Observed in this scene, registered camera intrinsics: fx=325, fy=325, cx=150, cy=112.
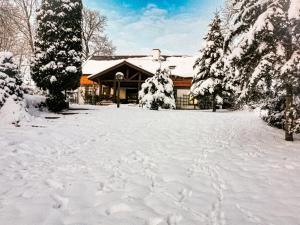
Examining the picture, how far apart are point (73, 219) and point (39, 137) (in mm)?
5386

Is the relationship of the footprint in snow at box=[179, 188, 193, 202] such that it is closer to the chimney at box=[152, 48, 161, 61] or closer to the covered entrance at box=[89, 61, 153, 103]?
the covered entrance at box=[89, 61, 153, 103]

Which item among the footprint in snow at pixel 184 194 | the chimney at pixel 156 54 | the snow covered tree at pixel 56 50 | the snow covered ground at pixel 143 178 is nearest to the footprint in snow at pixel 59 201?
the snow covered ground at pixel 143 178

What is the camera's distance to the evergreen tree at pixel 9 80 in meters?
11.6

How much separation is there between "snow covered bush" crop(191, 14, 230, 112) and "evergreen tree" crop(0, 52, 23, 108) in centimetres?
1577

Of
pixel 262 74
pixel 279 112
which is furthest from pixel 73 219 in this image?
pixel 279 112

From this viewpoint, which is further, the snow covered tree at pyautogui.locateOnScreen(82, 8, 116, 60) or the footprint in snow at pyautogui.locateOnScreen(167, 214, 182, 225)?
the snow covered tree at pyautogui.locateOnScreen(82, 8, 116, 60)

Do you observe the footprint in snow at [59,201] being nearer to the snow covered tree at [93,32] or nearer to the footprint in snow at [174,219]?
the footprint in snow at [174,219]

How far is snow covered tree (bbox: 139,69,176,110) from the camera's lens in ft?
76.9

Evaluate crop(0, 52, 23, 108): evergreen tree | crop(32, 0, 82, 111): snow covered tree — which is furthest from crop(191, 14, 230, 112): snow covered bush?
crop(0, 52, 23, 108): evergreen tree

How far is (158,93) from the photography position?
78.0 ft

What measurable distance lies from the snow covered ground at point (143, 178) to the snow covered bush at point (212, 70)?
14.7 m

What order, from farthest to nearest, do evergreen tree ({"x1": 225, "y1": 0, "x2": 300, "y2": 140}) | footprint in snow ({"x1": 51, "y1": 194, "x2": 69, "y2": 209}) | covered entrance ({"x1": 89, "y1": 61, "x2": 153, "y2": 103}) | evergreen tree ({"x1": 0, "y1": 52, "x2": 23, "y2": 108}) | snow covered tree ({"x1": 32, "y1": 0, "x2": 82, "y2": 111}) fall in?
covered entrance ({"x1": 89, "y1": 61, "x2": 153, "y2": 103}), snow covered tree ({"x1": 32, "y1": 0, "x2": 82, "y2": 111}), evergreen tree ({"x1": 0, "y1": 52, "x2": 23, "y2": 108}), evergreen tree ({"x1": 225, "y1": 0, "x2": 300, "y2": 140}), footprint in snow ({"x1": 51, "y1": 194, "x2": 69, "y2": 209})

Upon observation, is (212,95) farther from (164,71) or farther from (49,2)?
(49,2)

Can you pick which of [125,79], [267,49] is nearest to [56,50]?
[267,49]
